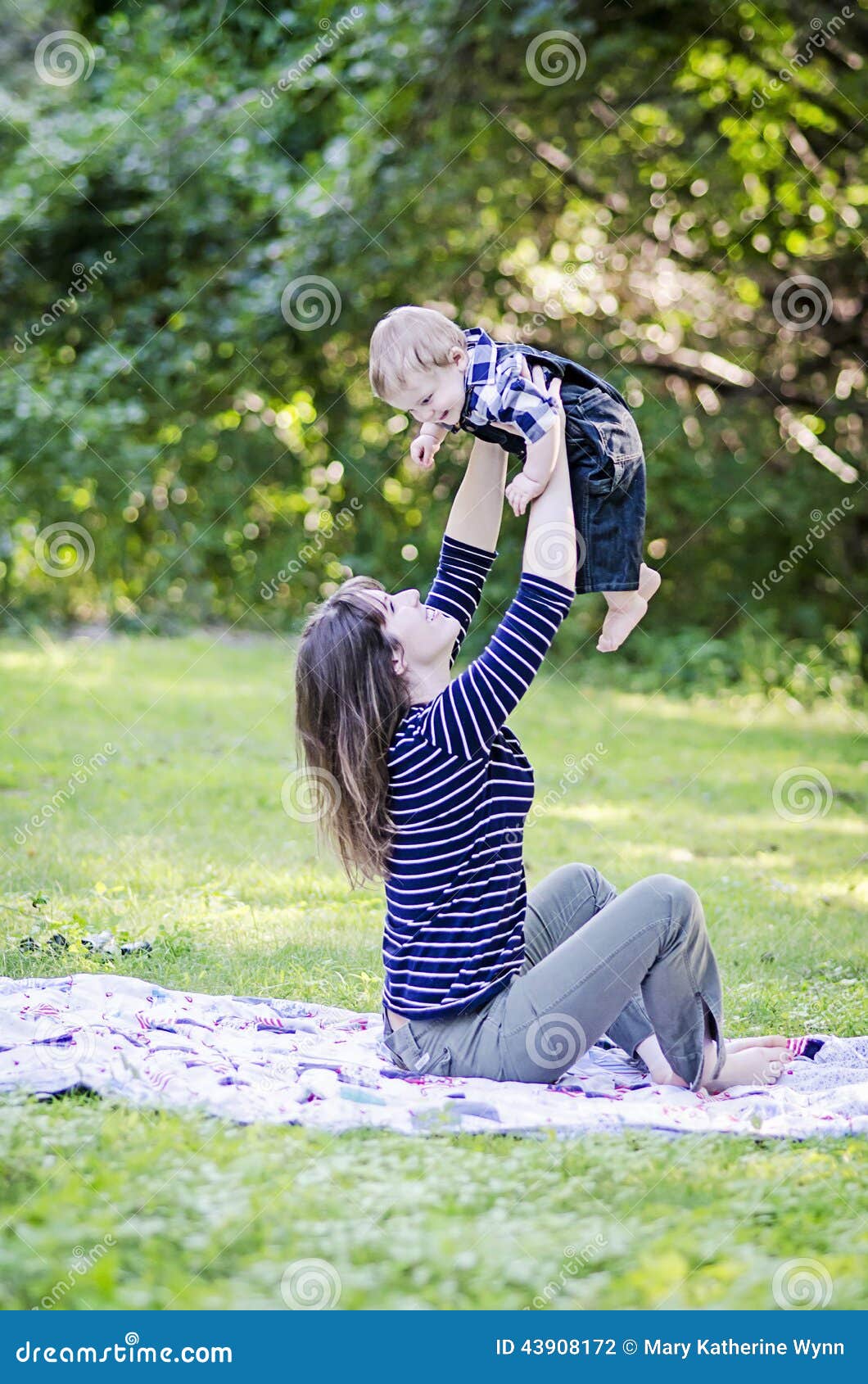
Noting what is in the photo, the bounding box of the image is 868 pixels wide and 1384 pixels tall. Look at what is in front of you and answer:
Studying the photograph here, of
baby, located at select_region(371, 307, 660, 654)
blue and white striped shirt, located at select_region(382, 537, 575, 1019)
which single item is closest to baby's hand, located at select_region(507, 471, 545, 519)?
baby, located at select_region(371, 307, 660, 654)

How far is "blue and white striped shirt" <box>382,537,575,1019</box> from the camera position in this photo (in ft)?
9.62

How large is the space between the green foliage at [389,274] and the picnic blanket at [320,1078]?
6.39 meters

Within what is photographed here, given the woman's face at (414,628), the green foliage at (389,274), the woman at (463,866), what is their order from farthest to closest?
1. the green foliage at (389,274)
2. the woman's face at (414,628)
3. the woman at (463,866)

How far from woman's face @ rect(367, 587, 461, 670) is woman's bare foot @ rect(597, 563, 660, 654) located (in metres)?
0.43

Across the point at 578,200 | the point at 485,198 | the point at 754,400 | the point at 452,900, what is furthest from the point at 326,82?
the point at 452,900

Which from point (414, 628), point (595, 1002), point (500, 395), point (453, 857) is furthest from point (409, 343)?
point (595, 1002)

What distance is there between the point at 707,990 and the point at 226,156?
8.71 m

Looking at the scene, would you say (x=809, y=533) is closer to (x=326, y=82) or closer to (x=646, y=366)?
(x=646, y=366)

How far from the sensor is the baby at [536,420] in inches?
117

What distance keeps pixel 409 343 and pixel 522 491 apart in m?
0.45

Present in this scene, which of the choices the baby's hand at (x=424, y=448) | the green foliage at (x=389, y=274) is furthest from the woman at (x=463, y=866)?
the green foliage at (x=389, y=274)

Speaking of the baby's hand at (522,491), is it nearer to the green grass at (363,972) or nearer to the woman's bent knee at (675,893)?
the woman's bent knee at (675,893)

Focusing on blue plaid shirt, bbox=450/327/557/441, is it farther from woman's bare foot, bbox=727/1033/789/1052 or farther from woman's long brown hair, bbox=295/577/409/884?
woman's bare foot, bbox=727/1033/789/1052

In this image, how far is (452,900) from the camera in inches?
117
